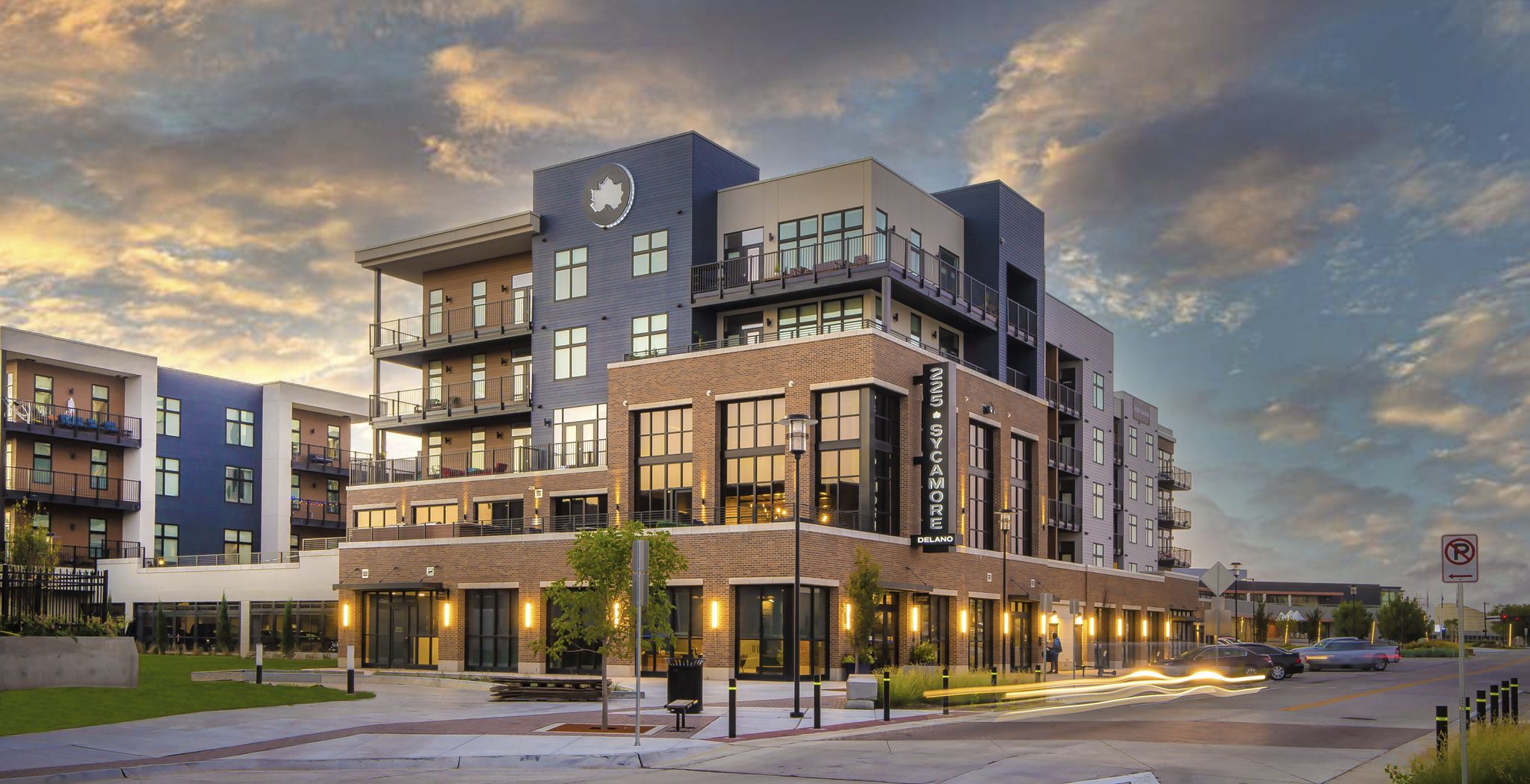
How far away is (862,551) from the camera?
42.5 metres

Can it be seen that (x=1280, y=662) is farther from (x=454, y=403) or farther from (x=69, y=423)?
(x=69, y=423)

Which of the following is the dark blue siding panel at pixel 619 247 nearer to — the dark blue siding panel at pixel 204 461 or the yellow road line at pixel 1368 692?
the yellow road line at pixel 1368 692

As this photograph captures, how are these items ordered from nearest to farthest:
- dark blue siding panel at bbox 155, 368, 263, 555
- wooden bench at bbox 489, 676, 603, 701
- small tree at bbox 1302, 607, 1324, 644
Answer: wooden bench at bbox 489, 676, 603, 701
dark blue siding panel at bbox 155, 368, 263, 555
small tree at bbox 1302, 607, 1324, 644

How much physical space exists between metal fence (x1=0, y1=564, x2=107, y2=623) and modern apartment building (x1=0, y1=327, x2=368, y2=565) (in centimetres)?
3487

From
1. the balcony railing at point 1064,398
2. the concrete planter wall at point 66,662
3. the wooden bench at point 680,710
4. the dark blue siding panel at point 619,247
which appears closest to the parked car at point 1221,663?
the balcony railing at point 1064,398

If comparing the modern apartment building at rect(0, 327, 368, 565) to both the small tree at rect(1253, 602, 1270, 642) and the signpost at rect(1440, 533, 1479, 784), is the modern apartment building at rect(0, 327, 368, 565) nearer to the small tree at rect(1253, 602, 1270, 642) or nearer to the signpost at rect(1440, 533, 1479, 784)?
the signpost at rect(1440, 533, 1479, 784)

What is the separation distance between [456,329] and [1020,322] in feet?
85.2

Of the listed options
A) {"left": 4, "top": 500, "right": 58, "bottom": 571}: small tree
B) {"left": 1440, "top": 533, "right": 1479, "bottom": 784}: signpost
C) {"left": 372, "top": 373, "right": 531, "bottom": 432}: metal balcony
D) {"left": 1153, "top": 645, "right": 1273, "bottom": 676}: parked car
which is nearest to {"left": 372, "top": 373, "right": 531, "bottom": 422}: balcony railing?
{"left": 372, "top": 373, "right": 531, "bottom": 432}: metal balcony

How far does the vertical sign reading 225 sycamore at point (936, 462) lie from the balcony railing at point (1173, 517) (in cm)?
5011

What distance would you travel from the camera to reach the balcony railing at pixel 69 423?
2564 inches

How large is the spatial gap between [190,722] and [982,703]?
1783cm

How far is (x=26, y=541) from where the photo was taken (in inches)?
2239

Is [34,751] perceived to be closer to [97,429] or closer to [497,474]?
[497,474]

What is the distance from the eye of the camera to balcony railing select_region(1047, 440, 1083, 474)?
64.4 metres
